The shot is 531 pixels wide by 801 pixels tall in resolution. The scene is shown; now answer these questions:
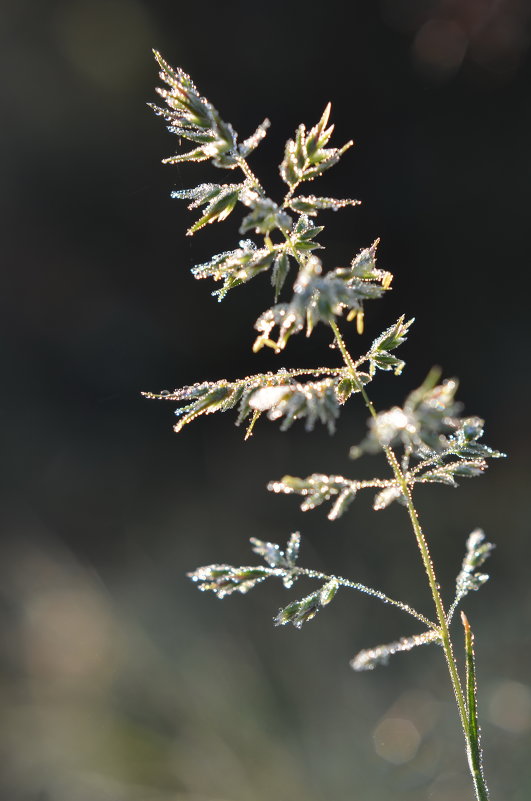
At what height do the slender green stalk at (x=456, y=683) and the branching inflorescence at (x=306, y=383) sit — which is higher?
the branching inflorescence at (x=306, y=383)

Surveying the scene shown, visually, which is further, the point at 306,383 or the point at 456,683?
the point at 306,383

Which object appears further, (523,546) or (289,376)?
(523,546)

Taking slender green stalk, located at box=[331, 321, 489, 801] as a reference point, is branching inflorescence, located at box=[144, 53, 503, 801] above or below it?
above

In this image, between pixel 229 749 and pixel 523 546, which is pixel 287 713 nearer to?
pixel 229 749

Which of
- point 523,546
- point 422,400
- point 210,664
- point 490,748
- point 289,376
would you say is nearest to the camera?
point 422,400

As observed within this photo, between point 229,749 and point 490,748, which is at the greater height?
point 229,749

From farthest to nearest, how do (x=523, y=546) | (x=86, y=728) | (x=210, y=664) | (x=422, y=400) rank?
(x=523, y=546) → (x=210, y=664) → (x=86, y=728) → (x=422, y=400)

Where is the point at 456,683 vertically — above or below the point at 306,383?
below

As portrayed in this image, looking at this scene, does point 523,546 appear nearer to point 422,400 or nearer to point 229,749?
point 229,749

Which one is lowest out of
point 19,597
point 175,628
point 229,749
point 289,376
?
point 229,749

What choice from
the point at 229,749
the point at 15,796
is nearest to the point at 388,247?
the point at 229,749
